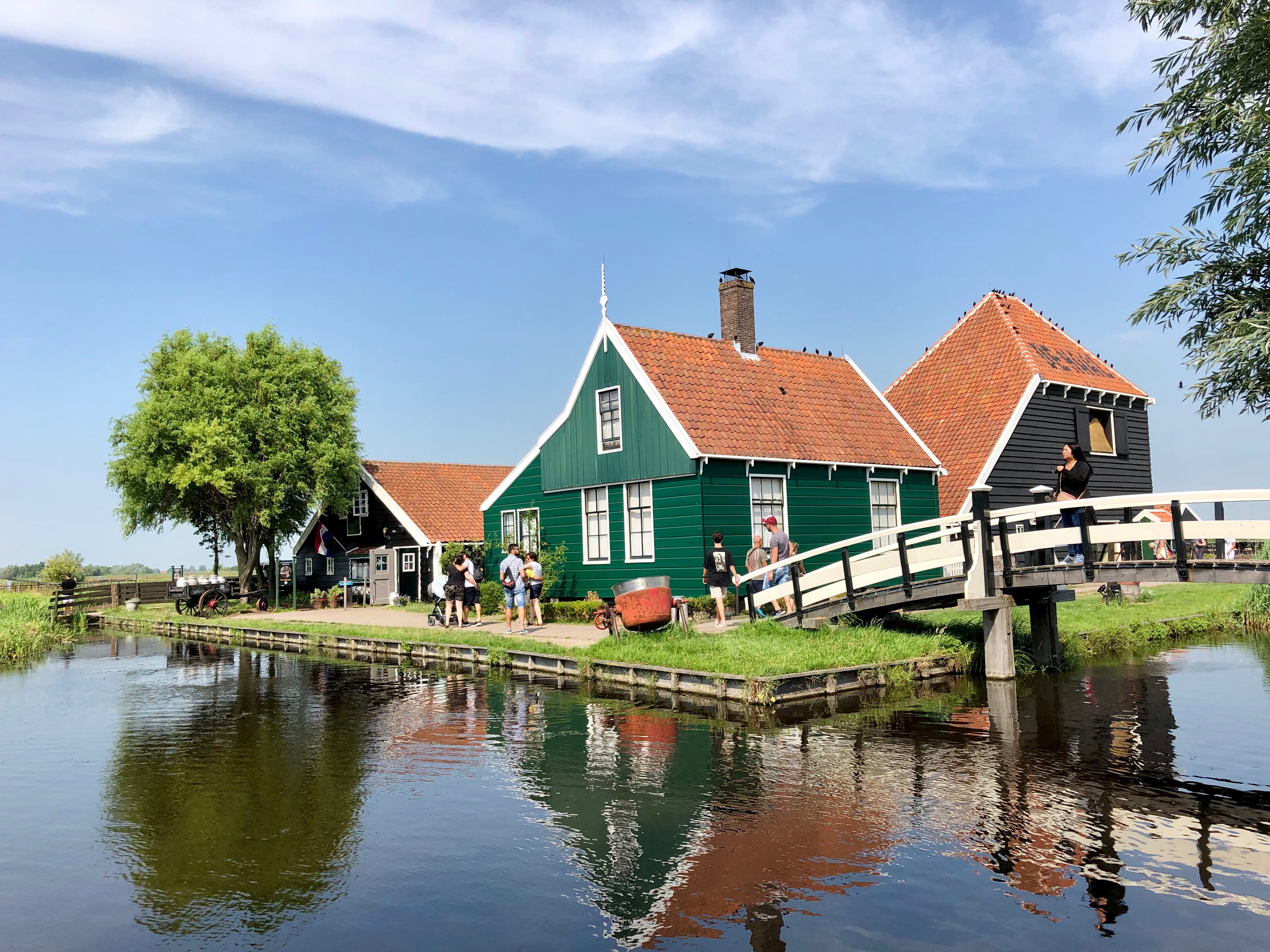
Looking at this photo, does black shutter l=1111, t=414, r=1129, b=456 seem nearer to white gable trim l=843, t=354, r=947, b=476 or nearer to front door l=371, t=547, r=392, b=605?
white gable trim l=843, t=354, r=947, b=476

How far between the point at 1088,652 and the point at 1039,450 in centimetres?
1095

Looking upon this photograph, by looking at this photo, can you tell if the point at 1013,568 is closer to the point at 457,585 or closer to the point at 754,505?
the point at 754,505

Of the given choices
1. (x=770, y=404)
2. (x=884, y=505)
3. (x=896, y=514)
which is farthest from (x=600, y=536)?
(x=896, y=514)

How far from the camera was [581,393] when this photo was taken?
2491 centimetres

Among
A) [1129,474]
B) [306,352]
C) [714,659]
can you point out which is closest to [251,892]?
[714,659]

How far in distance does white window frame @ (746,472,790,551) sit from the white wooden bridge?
382 cm

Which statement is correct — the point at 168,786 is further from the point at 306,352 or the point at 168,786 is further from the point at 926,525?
the point at 306,352

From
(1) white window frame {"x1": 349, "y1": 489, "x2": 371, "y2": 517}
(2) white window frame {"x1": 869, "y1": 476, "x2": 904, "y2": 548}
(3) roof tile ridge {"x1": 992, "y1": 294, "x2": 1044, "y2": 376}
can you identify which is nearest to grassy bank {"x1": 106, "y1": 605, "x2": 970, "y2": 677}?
(2) white window frame {"x1": 869, "y1": 476, "x2": 904, "y2": 548}

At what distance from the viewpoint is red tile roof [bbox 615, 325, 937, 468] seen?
2280 cm

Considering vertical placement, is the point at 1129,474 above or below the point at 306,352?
below

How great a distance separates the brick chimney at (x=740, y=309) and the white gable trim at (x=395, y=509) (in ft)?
43.0

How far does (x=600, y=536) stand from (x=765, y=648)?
9859mm

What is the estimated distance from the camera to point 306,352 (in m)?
38.0

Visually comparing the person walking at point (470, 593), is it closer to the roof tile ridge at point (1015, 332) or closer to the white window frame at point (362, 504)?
the white window frame at point (362, 504)
